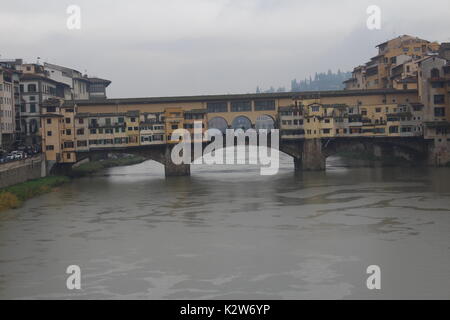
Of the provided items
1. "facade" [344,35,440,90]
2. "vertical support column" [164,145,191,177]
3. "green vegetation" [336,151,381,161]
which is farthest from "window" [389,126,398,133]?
"vertical support column" [164,145,191,177]

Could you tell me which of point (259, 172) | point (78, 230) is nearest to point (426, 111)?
point (259, 172)

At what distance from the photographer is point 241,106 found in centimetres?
5206

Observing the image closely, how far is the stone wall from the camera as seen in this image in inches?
1391

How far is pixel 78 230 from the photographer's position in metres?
25.4

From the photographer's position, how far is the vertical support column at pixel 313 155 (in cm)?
4988

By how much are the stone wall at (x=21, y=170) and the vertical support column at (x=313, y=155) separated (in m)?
17.1

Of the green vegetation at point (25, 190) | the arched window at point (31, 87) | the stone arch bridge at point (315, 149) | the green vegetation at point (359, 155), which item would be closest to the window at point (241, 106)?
the stone arch bridge at point (315, 149)

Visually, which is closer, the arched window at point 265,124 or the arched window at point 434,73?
the arched window at point 434,73

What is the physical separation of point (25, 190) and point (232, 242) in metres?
16.3

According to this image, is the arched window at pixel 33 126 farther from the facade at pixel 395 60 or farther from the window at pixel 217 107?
the facade at pixel 395 60

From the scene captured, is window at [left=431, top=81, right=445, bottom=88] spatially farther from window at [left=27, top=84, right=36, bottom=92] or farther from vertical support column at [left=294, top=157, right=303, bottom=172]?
window at [left=27, top=84, right=36, bottom=92]

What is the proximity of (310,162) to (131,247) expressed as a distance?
2923cm

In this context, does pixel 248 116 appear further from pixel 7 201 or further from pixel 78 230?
pixel 78 230

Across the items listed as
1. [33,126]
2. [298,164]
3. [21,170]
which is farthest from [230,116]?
[21,170]
